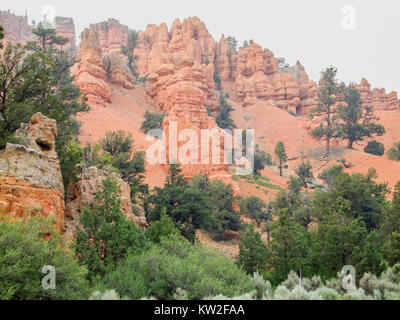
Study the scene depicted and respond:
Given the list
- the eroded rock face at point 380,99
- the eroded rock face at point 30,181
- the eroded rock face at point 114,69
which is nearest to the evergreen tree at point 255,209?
the eroded rock face at point 30,181

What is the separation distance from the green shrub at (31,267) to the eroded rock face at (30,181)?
73cm

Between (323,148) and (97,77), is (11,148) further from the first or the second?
(323,148)

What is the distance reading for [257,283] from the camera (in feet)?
35.4

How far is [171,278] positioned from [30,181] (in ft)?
15.9

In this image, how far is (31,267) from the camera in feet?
25.0

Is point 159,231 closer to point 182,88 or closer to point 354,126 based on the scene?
point 182,88

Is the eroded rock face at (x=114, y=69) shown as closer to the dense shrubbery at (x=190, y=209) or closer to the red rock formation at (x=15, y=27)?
the dense shrubbery at (x=190, y=209)

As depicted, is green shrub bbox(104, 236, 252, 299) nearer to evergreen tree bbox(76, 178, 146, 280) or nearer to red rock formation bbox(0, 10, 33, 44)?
evergreen tree bbox(76, 178, 146, 280)

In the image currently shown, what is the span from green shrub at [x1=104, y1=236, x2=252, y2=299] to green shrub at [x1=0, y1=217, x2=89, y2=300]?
1.23 m

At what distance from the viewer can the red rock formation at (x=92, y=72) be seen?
43.8 meters

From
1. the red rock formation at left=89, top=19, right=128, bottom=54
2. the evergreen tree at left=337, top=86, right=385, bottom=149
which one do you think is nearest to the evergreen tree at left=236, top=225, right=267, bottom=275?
the evergreen tree at left=337, top=86, right=385, bottom=149

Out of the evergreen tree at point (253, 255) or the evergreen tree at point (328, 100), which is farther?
the evergreen tree at point (328, 100)

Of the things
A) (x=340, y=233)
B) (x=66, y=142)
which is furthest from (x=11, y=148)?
(x=340, y=233)

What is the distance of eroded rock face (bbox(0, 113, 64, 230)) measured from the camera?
933 centimetres
